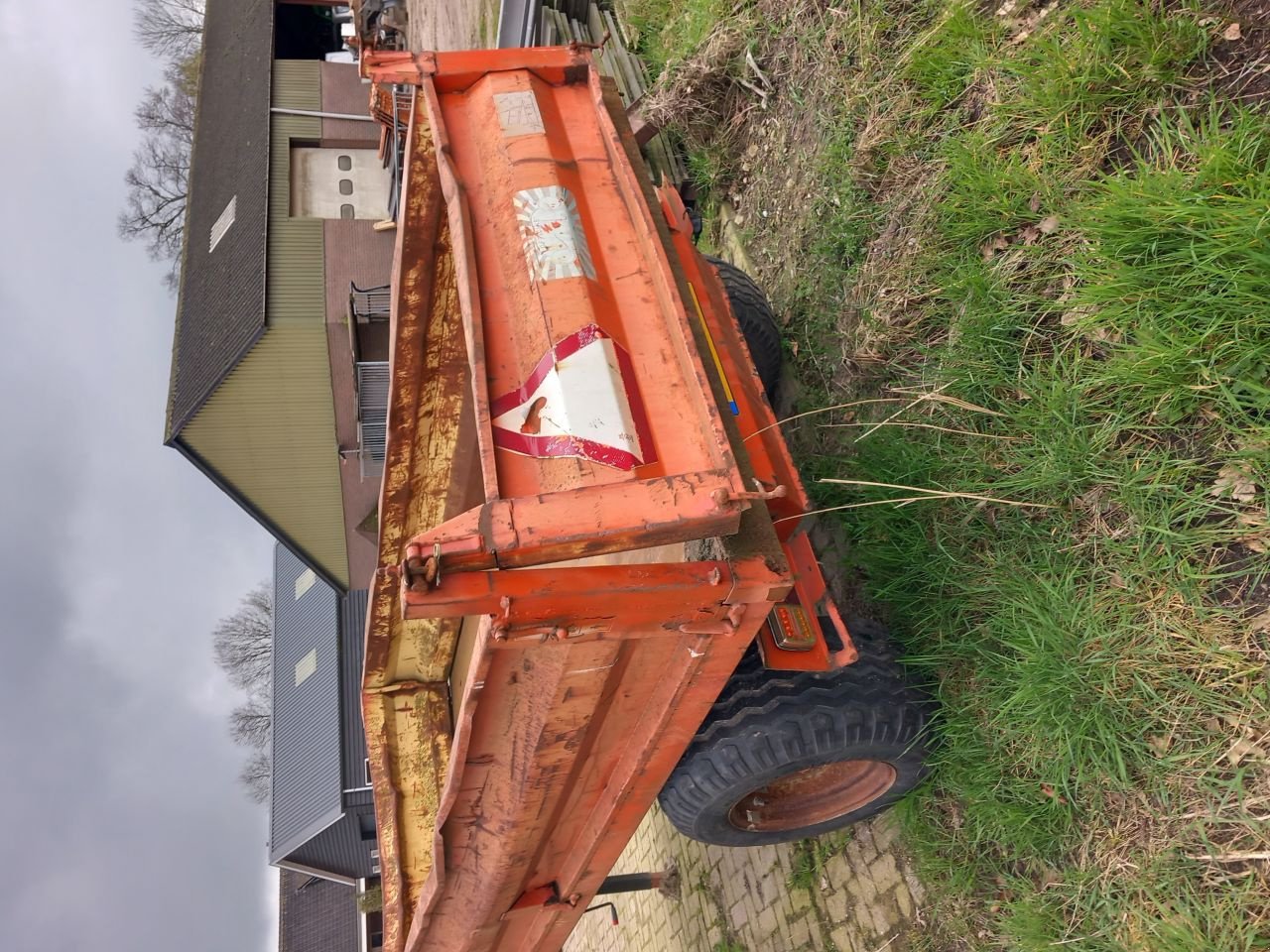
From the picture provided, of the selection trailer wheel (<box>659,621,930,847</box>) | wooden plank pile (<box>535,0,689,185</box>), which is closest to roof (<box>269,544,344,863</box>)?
wooden plank pile (<box>535,0,689,185</box>)

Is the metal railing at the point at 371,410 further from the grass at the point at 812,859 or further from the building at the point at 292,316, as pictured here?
the grass at the point at 812,859

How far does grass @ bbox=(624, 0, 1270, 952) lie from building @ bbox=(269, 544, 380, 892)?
10.7 metres

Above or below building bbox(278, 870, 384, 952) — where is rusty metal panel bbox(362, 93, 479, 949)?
above

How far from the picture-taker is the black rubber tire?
361 centimetres

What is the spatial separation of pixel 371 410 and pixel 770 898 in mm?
5618

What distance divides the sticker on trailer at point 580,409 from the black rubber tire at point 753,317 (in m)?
1.59

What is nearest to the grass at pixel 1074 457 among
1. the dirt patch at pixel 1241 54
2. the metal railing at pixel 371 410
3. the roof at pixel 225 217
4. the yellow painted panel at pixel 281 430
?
the dirt patch at pixel 1241 54

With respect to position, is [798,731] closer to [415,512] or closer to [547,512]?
[547,512]

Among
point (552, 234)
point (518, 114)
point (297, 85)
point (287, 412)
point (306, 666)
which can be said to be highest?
point (297, 85)

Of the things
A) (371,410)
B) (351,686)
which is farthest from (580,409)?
(351,686)

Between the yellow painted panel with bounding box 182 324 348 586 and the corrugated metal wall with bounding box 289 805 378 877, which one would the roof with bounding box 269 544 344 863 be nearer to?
the corrugated metal wall with bounding box 289 805 378 877

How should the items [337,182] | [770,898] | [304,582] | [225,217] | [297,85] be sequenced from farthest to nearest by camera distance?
[304,582] → [297,85] → [337,182] → [225,217] → [770,898]

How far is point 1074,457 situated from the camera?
2.29 metres

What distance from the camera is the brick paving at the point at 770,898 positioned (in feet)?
10.5
